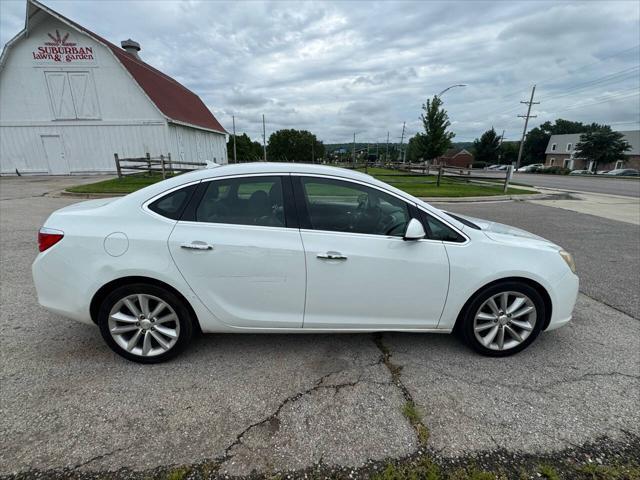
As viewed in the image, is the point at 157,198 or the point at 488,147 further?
the point at 488,147

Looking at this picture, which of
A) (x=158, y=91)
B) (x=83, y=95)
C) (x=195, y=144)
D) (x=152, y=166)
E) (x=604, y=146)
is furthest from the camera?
(x=604, y=146)

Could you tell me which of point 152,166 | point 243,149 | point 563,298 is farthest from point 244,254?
point 243,149

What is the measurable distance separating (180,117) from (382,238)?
2531 centimetres

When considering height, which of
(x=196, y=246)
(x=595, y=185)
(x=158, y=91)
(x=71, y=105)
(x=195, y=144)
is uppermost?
(x=158, y=91)

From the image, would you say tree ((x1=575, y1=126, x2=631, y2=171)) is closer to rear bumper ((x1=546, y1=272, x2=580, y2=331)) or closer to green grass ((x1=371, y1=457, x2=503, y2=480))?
rear bumper ((x1=546, y1=272, x2=580, y2=331))

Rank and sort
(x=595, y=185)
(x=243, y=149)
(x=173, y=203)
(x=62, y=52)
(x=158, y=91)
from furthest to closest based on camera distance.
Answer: (x=243, y=149)
(x=595, y=185)
(x=158, y=91)
(x=62, y=52)
(x=173, y=203)

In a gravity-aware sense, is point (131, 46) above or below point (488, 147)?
above

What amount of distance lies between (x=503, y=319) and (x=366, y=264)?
1323 millimetres

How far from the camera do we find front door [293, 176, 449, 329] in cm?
252

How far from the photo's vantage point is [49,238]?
2518mm

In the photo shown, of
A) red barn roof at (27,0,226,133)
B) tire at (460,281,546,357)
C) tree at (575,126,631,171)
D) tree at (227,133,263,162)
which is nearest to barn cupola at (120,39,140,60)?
red barn roof at (27,0,226,133)

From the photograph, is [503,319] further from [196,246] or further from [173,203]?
[173,203]

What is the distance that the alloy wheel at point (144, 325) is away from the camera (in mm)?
2564

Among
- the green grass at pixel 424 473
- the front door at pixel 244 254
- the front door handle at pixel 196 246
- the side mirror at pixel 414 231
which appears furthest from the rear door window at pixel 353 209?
the green grass at pixel 424 473
